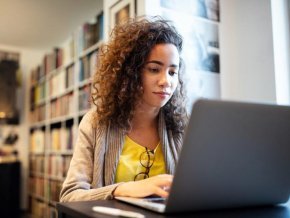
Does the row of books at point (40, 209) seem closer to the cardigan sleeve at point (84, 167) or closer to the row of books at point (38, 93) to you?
the row of books at point (38, 93)

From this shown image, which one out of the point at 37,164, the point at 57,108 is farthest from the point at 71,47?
the point at 37,164

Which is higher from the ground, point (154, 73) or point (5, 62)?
point (5, 62)

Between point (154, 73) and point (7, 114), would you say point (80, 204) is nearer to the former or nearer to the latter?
point (154, 73)

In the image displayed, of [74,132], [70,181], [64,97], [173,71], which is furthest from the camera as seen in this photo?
[64,97]

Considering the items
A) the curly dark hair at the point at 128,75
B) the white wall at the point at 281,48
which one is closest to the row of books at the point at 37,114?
the curly dark hair at the point at 128,75

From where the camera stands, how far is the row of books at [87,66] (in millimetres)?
2729

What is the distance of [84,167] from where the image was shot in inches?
43.0

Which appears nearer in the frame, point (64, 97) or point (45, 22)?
point (64, 97)

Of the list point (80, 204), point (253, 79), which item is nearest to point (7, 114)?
point (253, 79)

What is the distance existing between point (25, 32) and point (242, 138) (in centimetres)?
378

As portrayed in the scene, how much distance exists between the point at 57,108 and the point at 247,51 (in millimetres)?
2314

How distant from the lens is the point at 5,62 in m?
4.29

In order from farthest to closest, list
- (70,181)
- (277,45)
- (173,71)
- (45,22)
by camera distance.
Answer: (45,22), (277,45), (173,71), (70,181)

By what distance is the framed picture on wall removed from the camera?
1771mm
